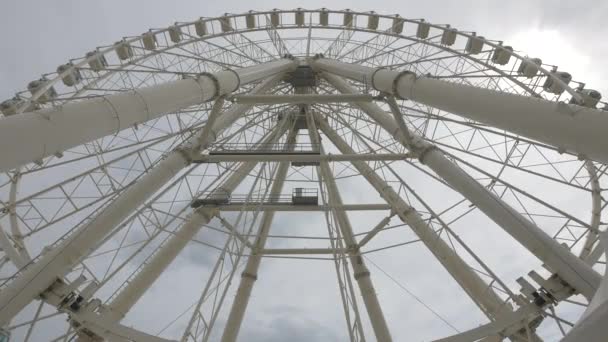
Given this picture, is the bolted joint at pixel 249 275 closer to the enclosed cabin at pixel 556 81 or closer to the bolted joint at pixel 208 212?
the bolted joint at pixel 208 212

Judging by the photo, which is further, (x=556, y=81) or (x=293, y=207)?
(x=293, y=207)

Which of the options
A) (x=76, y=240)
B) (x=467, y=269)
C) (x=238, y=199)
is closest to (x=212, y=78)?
(x=76, y=240)

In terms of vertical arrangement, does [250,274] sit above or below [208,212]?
below

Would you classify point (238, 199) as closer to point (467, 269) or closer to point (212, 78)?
point (212, 78)

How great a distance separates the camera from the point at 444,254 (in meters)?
16.8

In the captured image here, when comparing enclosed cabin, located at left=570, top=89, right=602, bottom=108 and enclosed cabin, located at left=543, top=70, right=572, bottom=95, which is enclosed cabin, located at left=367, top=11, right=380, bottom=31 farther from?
enclosed cabin, located at left=570, top=89, right=602, bottom=108

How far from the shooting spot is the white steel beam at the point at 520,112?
24.5ft

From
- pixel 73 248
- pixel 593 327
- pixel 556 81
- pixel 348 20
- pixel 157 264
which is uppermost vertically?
pixel 348 20

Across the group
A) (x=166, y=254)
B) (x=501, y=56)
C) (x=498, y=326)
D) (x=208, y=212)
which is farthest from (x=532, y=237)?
(x=208, y=212)

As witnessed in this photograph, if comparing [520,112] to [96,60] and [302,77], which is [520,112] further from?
[96,60]

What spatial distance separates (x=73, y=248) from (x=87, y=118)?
620cm

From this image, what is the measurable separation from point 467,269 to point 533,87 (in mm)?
8782

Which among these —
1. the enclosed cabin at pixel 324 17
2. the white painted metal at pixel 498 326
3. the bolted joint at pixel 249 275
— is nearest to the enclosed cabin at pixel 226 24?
the enclosed cabin at pixel 324 17

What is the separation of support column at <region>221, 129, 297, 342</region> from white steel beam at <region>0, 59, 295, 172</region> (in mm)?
9669
